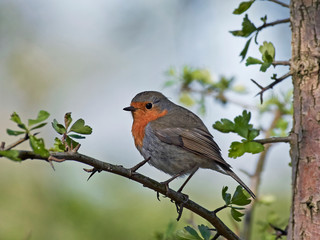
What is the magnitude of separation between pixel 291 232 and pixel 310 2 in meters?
1.07

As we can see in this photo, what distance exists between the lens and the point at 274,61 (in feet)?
7.48

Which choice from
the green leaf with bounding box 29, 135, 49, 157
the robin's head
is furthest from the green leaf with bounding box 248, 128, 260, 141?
the robin's head

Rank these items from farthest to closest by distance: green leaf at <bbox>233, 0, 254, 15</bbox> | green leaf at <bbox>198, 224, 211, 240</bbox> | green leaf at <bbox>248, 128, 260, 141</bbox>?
green leaf at <bbox>233, 0, 254, 15</bbox> < green leaf at <bbox>198, 224, 211, 240</bbox> < green leaf at <bbox>248, 128, 260, 141</bbox>

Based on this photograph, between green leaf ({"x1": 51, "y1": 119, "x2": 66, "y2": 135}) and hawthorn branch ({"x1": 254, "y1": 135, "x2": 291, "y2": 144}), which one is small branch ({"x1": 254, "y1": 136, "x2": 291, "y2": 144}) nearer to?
hawthorn branch ({"x1": 254, "y1": 135, "x2": 291, "y2": 144})

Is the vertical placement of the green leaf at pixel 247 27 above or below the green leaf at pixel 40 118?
above

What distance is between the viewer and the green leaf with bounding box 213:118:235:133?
2.02m

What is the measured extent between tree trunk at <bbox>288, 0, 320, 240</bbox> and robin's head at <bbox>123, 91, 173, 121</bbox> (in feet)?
6.40

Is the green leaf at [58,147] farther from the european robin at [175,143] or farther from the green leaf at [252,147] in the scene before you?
the european robin at [175,143]

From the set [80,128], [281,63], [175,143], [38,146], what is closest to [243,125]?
[281,63]

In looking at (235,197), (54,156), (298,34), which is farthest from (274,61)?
(54,156)

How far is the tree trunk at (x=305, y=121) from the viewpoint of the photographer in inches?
83.2

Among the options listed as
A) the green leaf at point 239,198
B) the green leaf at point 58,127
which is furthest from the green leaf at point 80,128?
the green leaf at point 239,198

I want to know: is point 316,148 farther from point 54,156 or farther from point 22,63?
point 22,63

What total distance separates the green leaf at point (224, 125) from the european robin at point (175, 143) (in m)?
1.41
